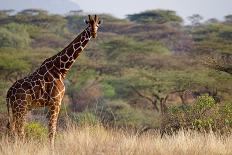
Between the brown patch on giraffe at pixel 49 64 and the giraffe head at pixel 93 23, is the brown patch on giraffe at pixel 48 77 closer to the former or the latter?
the brown patch on giraffe at pixel 49 64

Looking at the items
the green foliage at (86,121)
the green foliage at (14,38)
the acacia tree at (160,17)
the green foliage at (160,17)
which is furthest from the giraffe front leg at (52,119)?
the green foliage at (160,17)

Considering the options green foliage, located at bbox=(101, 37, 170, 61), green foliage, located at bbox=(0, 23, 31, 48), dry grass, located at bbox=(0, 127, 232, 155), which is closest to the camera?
dry grass, located at bbox=(0, 127, 232, 155)

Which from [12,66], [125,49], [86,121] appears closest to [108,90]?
[12,66]

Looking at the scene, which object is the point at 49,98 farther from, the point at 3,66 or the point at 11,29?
the point at 11,29

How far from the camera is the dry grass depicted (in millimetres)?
6098

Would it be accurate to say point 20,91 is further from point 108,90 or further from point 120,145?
point 108,90

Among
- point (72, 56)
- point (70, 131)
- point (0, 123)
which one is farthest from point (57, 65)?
point (0, 123)

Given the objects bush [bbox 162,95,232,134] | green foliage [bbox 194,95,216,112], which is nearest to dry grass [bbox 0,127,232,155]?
bush [bbox 162,95,232,134]

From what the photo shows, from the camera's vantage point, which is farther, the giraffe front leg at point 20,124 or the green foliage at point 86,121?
the green foliage at point 86,121

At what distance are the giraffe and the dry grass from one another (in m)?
0.25

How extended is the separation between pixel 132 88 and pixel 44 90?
18.9 metres

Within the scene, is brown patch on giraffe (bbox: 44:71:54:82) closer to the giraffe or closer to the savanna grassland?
the giraffe

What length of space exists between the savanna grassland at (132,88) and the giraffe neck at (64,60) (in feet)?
1.84

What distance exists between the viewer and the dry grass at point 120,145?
610 centimetres
